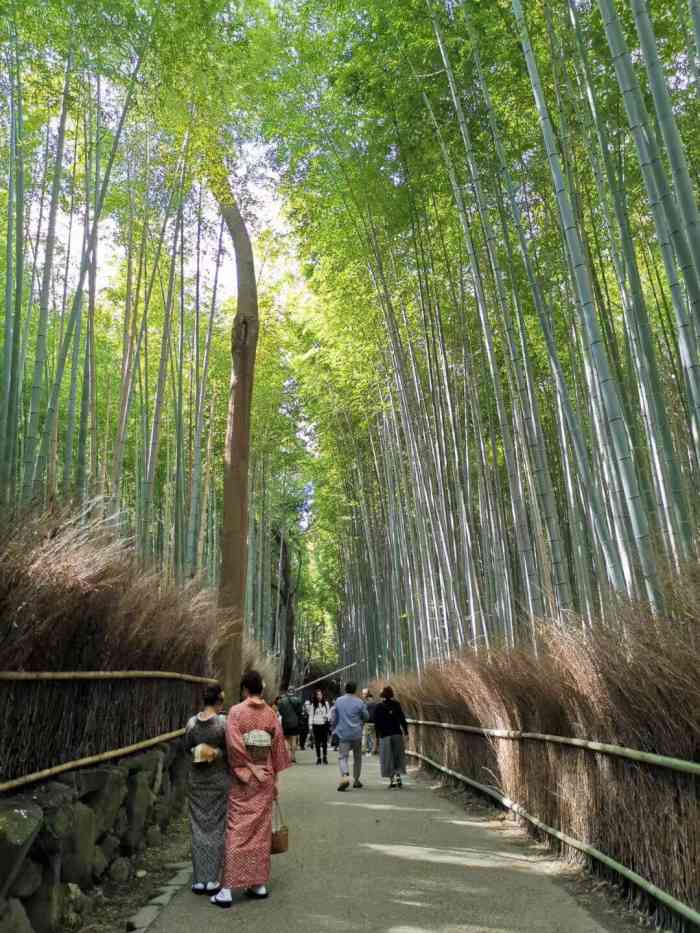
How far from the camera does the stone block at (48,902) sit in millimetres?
2635

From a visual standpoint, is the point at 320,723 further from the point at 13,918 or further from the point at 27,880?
the point at 13,918

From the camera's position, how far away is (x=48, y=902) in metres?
2.70

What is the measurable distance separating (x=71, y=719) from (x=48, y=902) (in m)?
0.72

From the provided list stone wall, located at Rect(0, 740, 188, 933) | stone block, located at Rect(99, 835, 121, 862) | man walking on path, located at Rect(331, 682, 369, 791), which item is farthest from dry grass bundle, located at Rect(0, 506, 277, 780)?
man walking on path, located at Rect(331, 682, 369, 791)

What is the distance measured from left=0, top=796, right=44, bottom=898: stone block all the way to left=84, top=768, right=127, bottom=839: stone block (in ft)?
3.12

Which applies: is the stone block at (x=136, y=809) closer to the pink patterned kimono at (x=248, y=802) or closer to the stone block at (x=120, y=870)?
the stone block at (x=120, y=870)

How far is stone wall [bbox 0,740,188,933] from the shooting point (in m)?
2.38

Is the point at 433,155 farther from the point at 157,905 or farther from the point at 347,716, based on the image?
the point at 157,905

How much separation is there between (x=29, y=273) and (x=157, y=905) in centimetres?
692

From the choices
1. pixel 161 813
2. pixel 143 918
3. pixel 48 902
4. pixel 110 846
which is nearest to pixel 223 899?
pixel 143 918

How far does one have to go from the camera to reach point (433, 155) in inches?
272

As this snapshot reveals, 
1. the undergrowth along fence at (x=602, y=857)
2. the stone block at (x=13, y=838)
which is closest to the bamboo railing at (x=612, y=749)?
the undergrowth along fence at (x=602, y=857)

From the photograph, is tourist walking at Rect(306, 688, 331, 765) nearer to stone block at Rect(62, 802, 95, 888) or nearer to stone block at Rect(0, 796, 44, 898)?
stone block at Rect(62, 802, 95, 888)

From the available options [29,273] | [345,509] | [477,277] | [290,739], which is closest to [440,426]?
[477,277]
